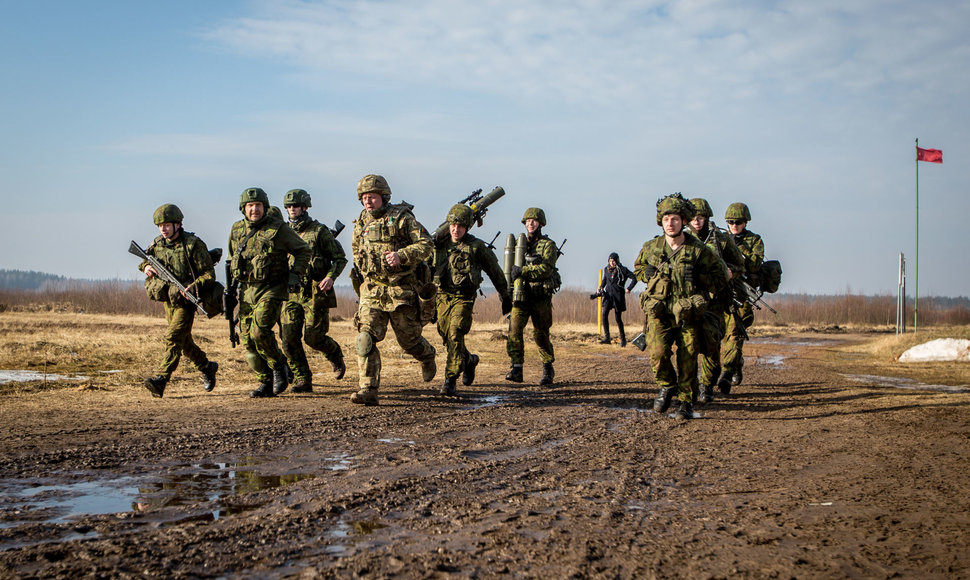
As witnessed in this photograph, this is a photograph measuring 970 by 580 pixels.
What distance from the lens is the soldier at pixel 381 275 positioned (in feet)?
28.1

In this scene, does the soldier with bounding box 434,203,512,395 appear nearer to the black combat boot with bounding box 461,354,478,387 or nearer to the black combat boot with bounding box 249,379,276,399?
the black combat boot with bounding box 461,354,478,387

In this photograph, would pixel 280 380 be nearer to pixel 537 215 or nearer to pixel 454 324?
pixel 454 324

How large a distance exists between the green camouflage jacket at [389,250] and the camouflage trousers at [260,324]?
129cm

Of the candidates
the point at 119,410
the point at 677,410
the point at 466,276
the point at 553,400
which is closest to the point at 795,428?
the point at 677,410

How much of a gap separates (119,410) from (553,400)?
4.82 metres

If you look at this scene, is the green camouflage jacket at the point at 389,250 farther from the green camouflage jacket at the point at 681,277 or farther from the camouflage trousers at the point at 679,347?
the camouflage trousers at the point at 679,347

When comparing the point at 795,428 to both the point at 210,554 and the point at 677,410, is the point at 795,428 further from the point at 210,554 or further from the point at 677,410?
the point at 210,554

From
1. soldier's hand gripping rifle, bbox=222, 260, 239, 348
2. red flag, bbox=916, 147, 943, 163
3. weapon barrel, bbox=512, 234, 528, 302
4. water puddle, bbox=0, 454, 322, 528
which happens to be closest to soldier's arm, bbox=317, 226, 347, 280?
soldier's hand gripping rifle, bbox=222, 260, 239, 348

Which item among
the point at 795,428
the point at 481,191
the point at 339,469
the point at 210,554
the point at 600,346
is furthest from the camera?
the point at 600,346

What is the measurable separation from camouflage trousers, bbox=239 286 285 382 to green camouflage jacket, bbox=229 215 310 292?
0.45 feet

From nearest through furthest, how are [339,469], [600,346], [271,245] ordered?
[339,469]
[271,245]
[600,346]

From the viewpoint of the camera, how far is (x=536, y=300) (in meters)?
11.7

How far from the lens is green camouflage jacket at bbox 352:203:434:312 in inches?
337

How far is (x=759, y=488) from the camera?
208 inches
